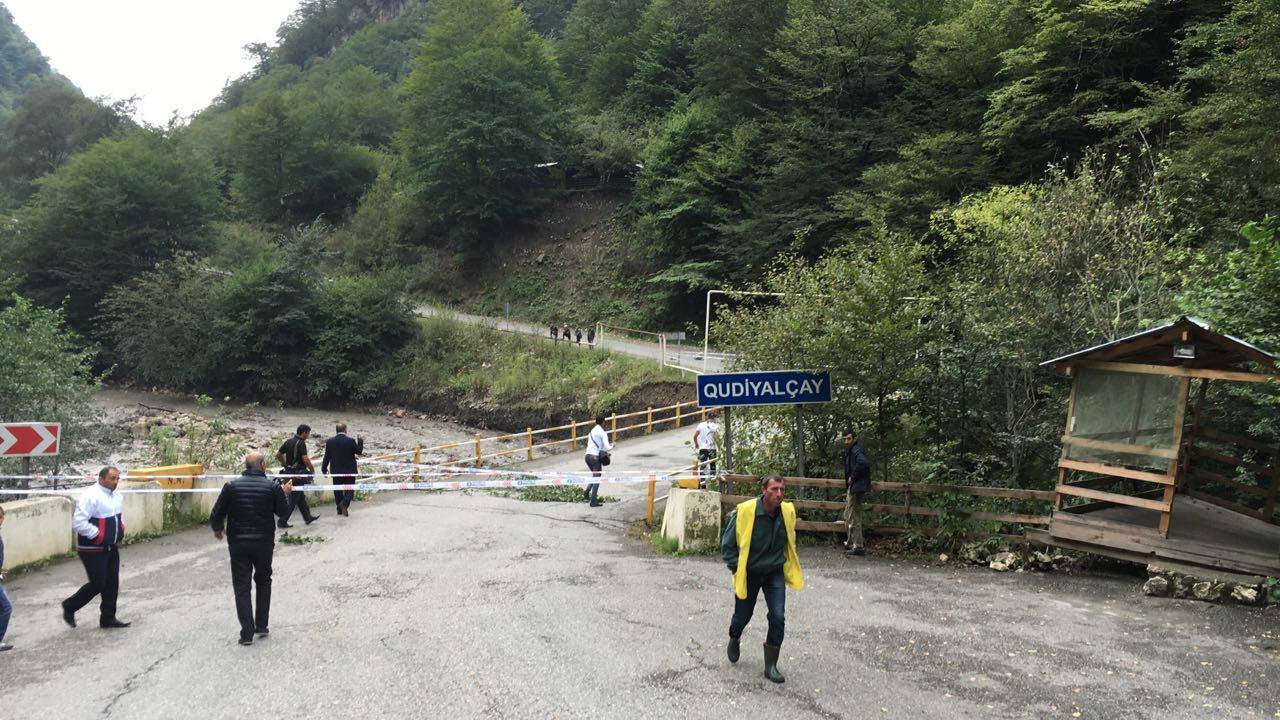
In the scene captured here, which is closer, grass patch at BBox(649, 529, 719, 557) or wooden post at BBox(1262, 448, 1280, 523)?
wooden post at BBox(1262, 448, 1280, 523)

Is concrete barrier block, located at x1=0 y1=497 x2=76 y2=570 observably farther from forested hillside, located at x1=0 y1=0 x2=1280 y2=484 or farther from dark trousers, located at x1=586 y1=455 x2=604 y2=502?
forested hillside, located at x1=0 y1=0 x2=1280 y2=484

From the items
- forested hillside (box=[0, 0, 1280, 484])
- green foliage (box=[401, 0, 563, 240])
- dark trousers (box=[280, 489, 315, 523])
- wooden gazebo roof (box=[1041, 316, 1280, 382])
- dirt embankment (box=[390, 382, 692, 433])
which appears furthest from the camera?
green foliage (box=[401, 0, 563, 240])

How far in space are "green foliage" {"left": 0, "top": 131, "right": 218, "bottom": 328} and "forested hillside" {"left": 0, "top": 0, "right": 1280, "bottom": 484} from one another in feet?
0.62

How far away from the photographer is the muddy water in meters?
30.1

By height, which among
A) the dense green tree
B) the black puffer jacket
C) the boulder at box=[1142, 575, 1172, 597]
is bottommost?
the boulder at box=[1142, 575, 1172, 597]

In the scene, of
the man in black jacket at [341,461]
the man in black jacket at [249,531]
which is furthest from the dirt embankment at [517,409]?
the man in black jacket at [249,531]

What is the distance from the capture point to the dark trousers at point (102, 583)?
25.3 ft

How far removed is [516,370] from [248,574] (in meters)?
29.8

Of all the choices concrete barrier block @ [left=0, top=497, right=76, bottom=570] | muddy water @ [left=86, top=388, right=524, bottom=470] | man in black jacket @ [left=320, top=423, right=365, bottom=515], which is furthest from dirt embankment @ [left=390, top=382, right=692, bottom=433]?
concrete barrier block @ [left=0, top=497, right=76, bottom=570]

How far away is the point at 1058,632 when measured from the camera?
782 cm

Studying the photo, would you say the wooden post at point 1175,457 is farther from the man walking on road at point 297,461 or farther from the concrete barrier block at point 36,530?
the concrete barrier block at point 36,530

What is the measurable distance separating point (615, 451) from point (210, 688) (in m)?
17.8

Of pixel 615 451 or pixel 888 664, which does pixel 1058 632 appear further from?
pixel 615 451

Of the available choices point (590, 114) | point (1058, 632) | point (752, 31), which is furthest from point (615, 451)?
point (590, 114)
